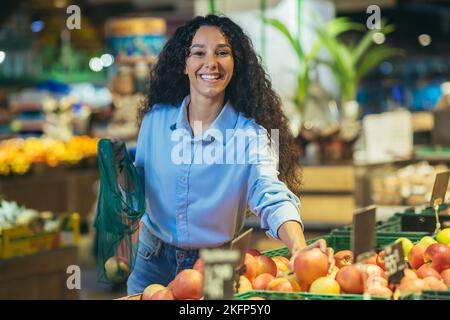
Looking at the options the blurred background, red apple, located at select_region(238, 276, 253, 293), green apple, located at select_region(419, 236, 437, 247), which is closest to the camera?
red apple, located at select_region(238, 276, 253, 293)

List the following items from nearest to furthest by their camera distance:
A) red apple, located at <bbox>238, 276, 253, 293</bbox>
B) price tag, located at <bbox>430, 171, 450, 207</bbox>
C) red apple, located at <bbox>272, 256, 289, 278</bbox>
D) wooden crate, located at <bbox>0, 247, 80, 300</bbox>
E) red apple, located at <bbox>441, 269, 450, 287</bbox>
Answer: red apple, located at <bbox>238, 276, 253, 293</bbox>
red apple, located at <bbox>441, 269, 450, 287</bbox>
red apple, located at <bbox>272, 256, 289, 278</bbox>
price tag, located at <bbox>430, 171, 450, 207</bbox>
wooden crate, located at <bbox>0, 247, 80, 300</bbox>

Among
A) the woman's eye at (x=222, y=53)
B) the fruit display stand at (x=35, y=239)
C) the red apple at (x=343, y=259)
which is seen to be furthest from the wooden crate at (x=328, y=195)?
the red apple at (x=343, y=259)

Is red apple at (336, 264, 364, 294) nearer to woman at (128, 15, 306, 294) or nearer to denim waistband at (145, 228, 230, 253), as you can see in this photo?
woman at (128, 15, 306, 294)

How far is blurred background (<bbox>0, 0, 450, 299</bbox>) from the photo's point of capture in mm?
5371

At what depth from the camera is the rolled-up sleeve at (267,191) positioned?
9.21 ft

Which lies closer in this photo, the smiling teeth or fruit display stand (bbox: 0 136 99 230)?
the smiling teeth

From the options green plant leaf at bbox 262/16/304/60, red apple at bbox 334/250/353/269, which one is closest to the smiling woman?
red apple at bbox 334/250/353/269

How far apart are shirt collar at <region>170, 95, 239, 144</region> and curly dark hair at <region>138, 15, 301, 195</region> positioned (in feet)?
0.15

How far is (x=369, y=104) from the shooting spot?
69.3 ft

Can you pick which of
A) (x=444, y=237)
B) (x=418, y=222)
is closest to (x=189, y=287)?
(x=444, y=237)

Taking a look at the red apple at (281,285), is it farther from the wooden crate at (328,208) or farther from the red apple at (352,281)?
the wooden crate at (328,208)

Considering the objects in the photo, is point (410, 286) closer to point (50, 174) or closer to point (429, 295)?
point (429, 295)

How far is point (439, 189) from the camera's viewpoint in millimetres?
3275
